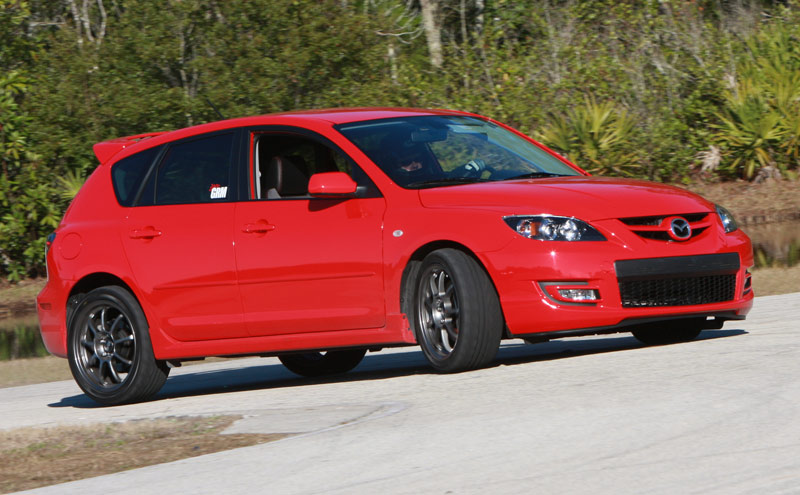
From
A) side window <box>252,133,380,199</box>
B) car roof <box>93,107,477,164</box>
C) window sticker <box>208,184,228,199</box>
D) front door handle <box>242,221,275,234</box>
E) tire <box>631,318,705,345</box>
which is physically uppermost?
car roof <box>93,107,477,164</box>

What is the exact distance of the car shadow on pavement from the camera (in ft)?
27.5

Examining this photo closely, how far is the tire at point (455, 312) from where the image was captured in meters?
7.17

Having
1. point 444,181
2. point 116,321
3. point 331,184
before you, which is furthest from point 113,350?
point 444,181

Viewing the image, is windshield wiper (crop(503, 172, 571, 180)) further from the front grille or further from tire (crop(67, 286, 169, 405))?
tire (crop(67, 286, 169, 405))

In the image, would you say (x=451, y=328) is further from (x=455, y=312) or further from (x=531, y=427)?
(x=531, y=427)

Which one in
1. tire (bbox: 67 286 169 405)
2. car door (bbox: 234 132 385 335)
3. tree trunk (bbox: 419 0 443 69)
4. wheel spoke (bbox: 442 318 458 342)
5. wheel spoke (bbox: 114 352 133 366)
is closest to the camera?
wheel spoke (bbox: 442 318 458 342)

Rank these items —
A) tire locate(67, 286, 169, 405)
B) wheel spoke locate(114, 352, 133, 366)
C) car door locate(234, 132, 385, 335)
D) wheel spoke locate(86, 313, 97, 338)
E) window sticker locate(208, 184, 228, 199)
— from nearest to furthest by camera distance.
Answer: car door locate(234, 132, 385, 335) → window sticker locate(208, 184, 228, 199) → tire locate(67, 286, 169, 405) → wheel spoke locate(114, 352, 133, 366) → wheel spoke locate(86, 313, 97, 338)

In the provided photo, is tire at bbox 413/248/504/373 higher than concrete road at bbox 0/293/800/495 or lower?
higher

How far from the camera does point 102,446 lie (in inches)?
264

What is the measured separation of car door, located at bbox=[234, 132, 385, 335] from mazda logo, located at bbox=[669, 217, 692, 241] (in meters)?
1.64

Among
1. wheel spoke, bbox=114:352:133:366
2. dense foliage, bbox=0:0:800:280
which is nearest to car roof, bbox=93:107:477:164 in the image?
wheel spoke, bbox=114:352:133:366

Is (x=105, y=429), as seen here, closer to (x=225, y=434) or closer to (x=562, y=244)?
(x=225, y=434)

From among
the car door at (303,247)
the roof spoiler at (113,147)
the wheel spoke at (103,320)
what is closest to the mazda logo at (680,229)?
the car door at (303,247)

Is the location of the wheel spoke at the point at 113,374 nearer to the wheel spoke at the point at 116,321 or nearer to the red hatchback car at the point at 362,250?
the red hatchback car at the point at 362,250
